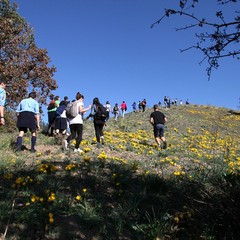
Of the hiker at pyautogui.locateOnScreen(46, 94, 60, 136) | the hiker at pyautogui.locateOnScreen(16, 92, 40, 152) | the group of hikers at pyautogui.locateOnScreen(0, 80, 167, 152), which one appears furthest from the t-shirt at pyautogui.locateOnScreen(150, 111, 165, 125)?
the hiker at pyautogui.locateOnScreen(16, 92, 40, 152)

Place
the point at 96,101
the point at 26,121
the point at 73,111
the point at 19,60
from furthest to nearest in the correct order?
1. the point at 19,60
2. the point at 96,101
3. the point at 73,111
4. the point at 26,121

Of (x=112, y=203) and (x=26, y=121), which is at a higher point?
(x=26, y=121)

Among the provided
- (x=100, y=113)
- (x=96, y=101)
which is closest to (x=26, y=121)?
(x=100, y=113)

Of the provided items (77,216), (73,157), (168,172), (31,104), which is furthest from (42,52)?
(77,216)

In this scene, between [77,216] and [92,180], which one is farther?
[92,180]

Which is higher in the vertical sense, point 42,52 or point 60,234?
point 42,52

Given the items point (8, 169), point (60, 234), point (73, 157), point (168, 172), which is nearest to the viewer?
point (60, 234)

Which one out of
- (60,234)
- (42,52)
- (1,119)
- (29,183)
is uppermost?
(42,52)

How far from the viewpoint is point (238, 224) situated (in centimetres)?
412

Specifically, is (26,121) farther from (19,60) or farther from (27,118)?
(19,60)

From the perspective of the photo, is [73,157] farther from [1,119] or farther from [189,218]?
[189,218]

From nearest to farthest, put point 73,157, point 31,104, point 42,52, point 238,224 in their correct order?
point 238,224 → point 73,157 → point 31,104 → point 42,52

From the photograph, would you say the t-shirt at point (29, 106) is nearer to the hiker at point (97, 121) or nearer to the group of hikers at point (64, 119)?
the group of hikers at point (64, 119)

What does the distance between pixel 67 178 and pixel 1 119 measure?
8.99 feet
